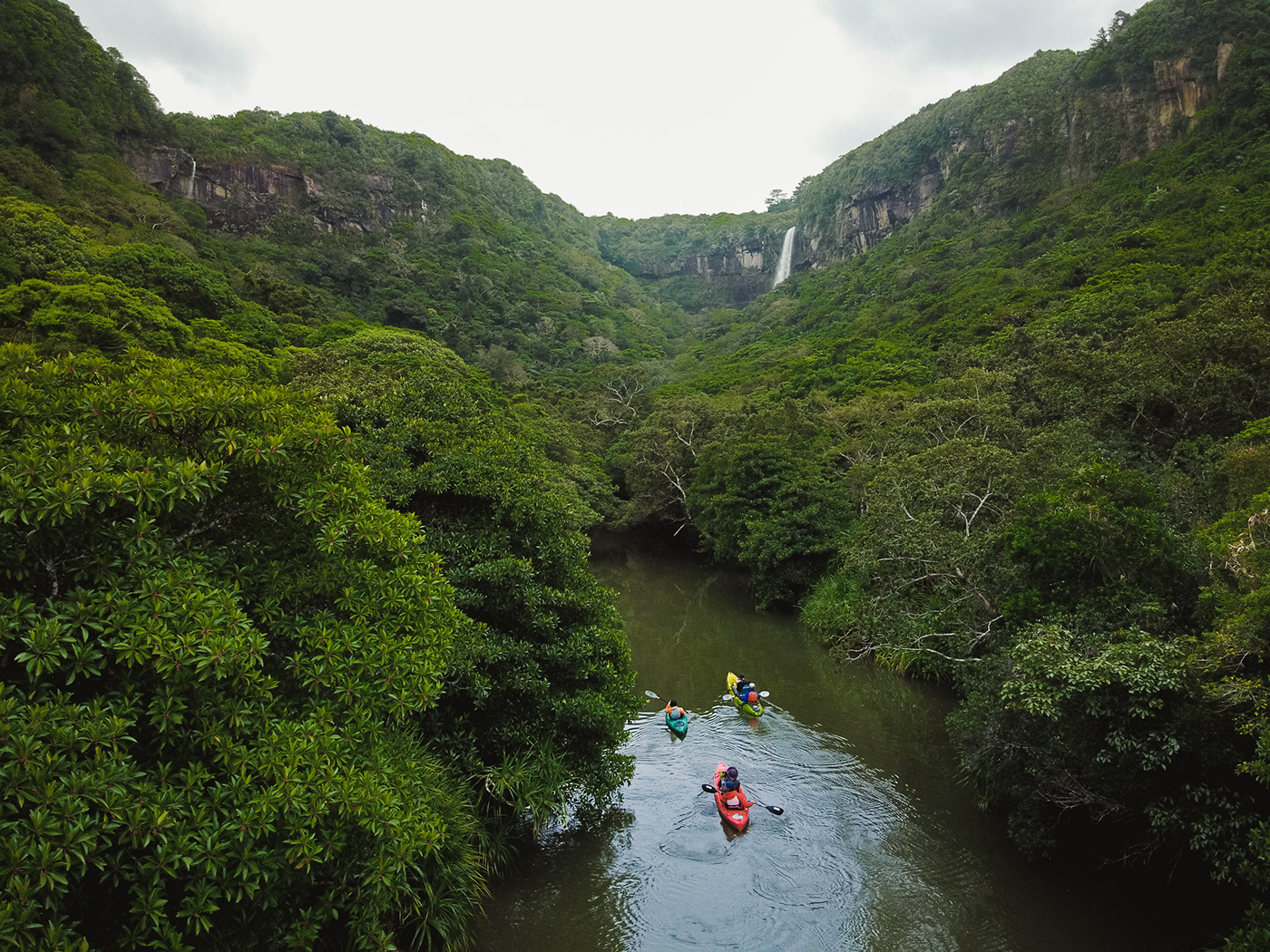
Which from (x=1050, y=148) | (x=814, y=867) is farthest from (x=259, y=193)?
(x=1050, y=148)

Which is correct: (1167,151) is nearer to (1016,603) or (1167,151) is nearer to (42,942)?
(1016,603)

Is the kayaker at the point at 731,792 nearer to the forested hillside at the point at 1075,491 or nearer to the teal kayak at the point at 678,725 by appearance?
the teal kayak at the point at 678,725

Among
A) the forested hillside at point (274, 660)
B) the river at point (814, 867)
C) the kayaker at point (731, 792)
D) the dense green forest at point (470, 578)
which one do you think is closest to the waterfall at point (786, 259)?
the dense green forest at point (470, 578)

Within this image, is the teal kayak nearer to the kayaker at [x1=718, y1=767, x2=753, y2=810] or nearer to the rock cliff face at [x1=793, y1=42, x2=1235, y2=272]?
the kayaker at [x1=718, y1=767, x2=753, y2=810]

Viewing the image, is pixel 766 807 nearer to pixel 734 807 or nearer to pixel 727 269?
pixel 734 807

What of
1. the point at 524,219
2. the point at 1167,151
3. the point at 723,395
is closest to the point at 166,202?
the point at 723,395
